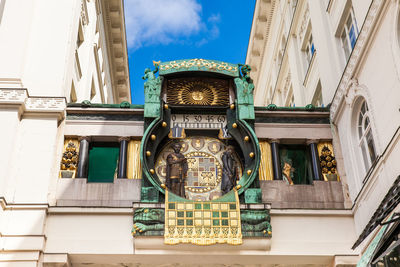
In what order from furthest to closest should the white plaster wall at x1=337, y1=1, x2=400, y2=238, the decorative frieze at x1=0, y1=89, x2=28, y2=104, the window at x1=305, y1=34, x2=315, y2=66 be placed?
the window at x1=305, y1=34, x2=315, y2=66
the decorative frieze at x1=0, y1=89, x2=28, y2=104
the white plaster wall at x1=337, y1=1, x2=400, y2=238

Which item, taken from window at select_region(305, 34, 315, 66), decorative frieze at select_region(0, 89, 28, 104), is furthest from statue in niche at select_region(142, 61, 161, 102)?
window at select_region(305, 34, 315, 66)

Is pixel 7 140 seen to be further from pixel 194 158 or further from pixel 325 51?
pixel 325 51

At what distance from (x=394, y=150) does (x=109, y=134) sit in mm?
7805

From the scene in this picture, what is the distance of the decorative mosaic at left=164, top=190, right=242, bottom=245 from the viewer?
47.8 feet

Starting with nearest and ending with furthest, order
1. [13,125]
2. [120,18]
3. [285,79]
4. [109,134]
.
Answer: [13,125] → [109,134] → [285,79] → [120,18]

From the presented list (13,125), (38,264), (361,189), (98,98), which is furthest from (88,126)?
(98,98)

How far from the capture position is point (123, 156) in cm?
1623

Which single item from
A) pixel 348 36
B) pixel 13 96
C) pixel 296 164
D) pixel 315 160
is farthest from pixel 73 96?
pixel 348 36

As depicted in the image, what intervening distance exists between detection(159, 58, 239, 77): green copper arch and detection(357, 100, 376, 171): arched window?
393 cm

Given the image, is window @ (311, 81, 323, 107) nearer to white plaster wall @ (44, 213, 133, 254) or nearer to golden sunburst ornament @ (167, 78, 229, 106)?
golden sunburst ornament @ (167, 78, 229, 106)

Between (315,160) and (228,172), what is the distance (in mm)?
2445

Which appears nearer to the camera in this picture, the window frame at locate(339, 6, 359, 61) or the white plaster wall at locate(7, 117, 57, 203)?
→ the white plaster wall at locate(7, 117, 57, 203)

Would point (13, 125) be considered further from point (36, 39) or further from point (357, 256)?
point (357, 256)

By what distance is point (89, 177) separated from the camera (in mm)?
16375
